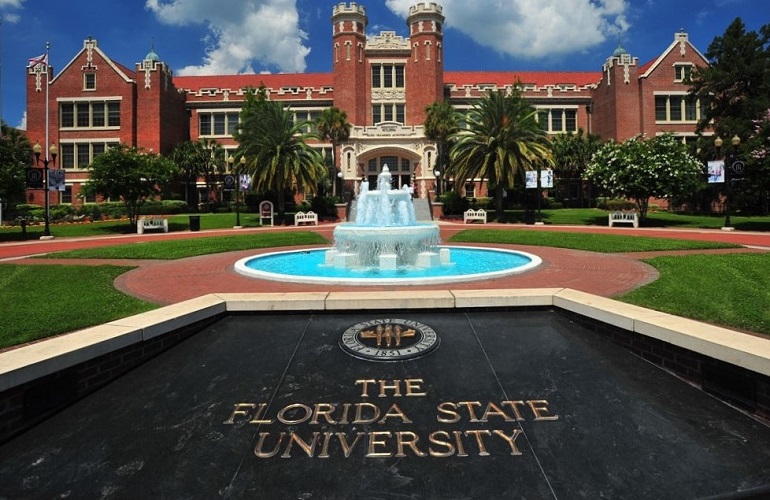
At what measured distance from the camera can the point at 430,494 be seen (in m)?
2.80

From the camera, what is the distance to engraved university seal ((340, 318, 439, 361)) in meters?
4.84

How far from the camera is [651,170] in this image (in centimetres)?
2636

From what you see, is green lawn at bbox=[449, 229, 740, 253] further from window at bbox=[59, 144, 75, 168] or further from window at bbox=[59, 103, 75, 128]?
window at bbox=[59, 103, 75, 128]

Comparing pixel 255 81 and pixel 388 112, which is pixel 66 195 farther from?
pixel 388 112

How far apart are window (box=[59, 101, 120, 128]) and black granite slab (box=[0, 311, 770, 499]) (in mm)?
50259

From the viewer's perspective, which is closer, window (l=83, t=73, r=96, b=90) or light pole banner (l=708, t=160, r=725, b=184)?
light pole banner (l=708, t=160, r=725, b=184)

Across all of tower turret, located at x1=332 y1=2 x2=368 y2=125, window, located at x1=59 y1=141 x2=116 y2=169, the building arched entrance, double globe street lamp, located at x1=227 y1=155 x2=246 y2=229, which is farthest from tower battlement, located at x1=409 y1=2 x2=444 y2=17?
window, located at x1=59 y1=141 x2=116 y2=169

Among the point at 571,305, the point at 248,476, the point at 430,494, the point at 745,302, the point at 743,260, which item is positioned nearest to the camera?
the point at 430,494

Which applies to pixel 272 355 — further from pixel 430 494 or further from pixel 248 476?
pixel 430 494

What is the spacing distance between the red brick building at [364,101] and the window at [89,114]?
0.11 meters

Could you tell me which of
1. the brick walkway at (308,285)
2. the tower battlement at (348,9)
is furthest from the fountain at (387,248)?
the tower battlement at (348,9)

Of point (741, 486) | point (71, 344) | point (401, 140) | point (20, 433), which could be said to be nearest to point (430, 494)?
point (741, 486)

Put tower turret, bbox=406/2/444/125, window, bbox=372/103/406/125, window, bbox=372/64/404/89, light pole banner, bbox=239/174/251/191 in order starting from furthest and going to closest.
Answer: window, bbox=372/103/406/125
window, bbox=372/64/404/89
tower turret, bbox=406/2/444/125
light pole banner, bbox=239/174/251/191

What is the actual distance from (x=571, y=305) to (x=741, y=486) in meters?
3.18
